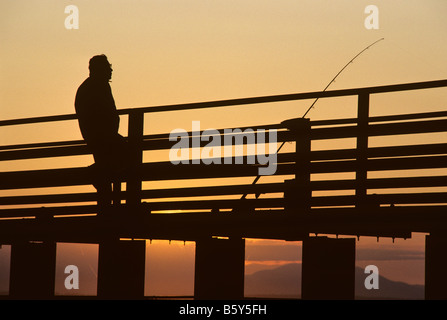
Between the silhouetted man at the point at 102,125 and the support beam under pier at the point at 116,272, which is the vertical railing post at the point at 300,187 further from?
the support beam under pier at the point at 116,272

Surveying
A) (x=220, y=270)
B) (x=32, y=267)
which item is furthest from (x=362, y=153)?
(x=32, y=267)

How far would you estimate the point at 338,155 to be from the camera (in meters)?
8.63

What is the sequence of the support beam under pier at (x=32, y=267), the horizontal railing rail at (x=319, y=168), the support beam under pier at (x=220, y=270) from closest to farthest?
the horizontal railing rail at (x=319, y=168) → the support beam under pier at (x=220, y=270) → the support beam under pier at (x=32, y=267)

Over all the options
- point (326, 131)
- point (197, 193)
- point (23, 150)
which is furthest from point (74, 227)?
point (326, 131)

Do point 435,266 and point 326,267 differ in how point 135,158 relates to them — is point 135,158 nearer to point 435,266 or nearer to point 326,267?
point 326,267

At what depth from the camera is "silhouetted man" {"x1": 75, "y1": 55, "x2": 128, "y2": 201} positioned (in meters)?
9.41

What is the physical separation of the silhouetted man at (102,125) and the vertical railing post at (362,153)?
269 cm

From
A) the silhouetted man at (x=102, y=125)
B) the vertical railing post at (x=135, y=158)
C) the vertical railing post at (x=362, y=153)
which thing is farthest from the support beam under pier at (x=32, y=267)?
the vertical railing post at (x=362, y=153)

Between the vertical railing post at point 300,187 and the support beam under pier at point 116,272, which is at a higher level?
the vertical railing post at point 300,187

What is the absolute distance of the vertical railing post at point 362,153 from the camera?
8.55 m

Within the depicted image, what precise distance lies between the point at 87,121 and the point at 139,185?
97 cm

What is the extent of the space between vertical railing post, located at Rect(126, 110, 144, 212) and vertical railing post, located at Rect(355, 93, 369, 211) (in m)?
2.51
